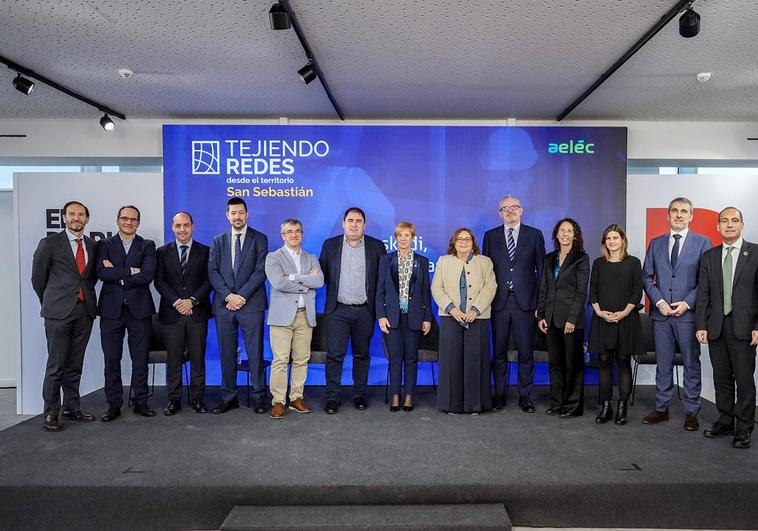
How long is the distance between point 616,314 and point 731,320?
0.74 meters

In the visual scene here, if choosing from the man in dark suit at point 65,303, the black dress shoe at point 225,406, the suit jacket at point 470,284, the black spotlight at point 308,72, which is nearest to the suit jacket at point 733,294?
the suit jacket at point 470,284

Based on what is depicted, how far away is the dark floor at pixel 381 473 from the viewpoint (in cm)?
286

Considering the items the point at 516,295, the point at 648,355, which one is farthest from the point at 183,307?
the point at 648,355

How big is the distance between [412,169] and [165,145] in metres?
2.71

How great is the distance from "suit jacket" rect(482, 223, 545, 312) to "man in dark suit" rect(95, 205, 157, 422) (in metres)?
2.99

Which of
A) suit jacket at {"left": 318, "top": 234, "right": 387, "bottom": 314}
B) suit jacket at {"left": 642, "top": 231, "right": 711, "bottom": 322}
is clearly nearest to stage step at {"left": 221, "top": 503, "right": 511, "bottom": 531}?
suit jacket at {"left": 318, "top": 234, "right": 387, "bottom": 314}

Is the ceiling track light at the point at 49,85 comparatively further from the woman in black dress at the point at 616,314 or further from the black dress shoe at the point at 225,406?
the woman in black dress at the point at 616,314

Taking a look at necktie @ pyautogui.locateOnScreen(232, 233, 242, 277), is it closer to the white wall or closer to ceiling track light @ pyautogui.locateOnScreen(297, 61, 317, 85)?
ceiling track light @ pyautogui.locateOnScreen(297, 61, 317, 85)

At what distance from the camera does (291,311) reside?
4172 millimetres

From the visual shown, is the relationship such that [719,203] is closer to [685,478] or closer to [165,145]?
[685,478]

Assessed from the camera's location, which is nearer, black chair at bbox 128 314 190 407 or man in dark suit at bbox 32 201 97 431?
man in dark suit at bbox 32 201 97 431

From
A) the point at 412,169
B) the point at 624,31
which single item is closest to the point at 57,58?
the point at 412,169

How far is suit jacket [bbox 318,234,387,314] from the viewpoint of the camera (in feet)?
14.3

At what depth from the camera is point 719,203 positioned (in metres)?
5.40
